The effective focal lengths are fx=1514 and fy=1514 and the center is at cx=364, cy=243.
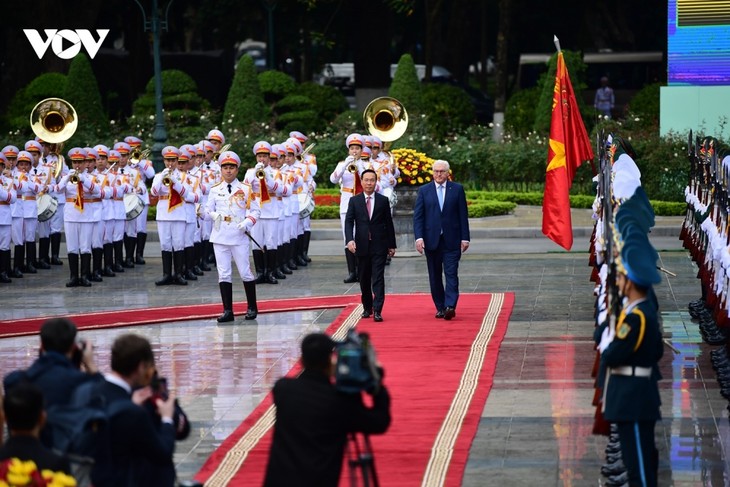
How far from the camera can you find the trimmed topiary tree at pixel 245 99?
3706cm

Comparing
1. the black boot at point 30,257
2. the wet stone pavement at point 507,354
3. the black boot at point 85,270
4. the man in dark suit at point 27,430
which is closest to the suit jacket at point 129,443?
the man in dark suit at point 27,430

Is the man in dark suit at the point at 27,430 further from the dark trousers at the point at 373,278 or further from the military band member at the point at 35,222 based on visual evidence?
the military band member at the point at 35,222

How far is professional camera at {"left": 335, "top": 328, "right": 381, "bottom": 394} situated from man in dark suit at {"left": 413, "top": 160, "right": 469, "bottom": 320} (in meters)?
9.62

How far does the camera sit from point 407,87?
121 feet

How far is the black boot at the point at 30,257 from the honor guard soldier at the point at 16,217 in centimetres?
24

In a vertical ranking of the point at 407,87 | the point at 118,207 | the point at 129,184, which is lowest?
the point at 118,207

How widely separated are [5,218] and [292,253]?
14.2 feet

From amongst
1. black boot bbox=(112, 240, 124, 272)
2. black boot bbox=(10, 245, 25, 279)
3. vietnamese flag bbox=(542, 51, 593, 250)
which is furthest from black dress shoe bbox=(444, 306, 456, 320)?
black boot bbox=(10, 245, 25, 279)

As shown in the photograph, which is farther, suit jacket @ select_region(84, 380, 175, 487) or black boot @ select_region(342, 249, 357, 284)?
black boot @ select_region(342, 249, 357, 284)

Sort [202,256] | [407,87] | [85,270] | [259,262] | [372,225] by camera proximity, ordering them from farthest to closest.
Answer: [407,87] → [202,256] → [259,262] → [85,270] → [372,225]

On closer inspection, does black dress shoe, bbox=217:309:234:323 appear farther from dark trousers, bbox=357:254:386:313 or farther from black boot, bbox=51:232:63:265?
black boot, bbox=51:232:63:265

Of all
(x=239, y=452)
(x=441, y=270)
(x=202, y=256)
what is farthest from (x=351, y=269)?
(x=239, y=452)

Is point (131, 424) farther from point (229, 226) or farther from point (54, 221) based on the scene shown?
point (54, 221)

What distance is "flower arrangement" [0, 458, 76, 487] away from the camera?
264 inches
